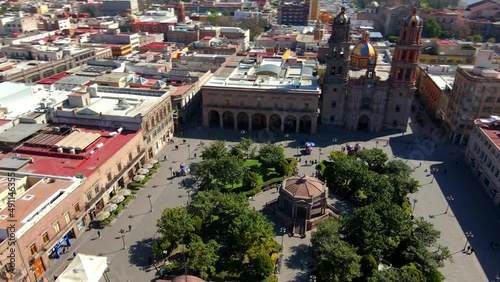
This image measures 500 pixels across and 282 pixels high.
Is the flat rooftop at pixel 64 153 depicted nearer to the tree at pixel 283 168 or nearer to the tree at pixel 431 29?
the tree at pixel 283 168

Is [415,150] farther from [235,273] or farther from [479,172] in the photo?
[235,273]

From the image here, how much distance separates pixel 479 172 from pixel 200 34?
116202mm

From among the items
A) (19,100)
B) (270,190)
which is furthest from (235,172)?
(19,100)

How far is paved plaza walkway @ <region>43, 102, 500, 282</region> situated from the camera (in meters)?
50.0

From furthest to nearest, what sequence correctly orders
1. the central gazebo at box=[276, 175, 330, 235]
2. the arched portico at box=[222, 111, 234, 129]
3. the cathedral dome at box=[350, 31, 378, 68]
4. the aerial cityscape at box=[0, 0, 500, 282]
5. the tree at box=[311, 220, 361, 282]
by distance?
the cathedral dome at box=[350, 31, 378, 68] → the arched portico at box=[222, 111, 234, 129] → the central gazebo at box=[276, 175, 330, 235] → the aerial cityscape at box=[0, 0, 500, 282] → the tree at box=[311, 220, 361, 282]

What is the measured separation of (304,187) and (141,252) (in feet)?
85.2

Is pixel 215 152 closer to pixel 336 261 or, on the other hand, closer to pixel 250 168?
pixel 250 168

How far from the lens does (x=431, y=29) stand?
184750mm

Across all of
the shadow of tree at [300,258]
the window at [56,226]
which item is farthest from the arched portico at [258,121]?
the window at [56,226]

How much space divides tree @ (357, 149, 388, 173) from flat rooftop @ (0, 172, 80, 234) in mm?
48690

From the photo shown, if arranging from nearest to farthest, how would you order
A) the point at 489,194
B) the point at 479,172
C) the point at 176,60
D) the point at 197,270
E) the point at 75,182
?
the point at 197,270, the point at 75,182, the point at 489,194, the point at 479,172, the point at 176,60

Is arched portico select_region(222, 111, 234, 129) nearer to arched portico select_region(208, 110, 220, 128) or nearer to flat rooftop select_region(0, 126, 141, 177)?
arched portico select_region(208, 110, 220, 128)

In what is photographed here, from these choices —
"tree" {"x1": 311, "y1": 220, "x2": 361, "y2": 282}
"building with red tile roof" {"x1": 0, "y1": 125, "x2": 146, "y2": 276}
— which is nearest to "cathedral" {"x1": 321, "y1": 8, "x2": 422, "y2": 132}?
"building with red tile roof" {"x1": 0, "y1": 125, "x2": 146, "y2": 276}

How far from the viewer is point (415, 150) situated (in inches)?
3233
